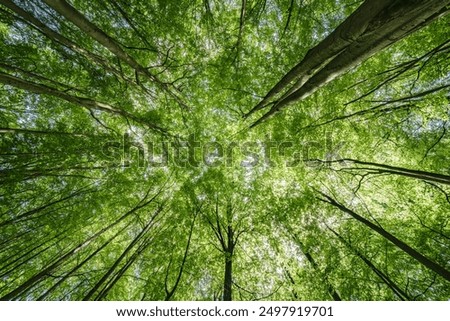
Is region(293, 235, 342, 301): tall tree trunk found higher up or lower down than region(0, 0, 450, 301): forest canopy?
lower down

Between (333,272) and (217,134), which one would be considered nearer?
(333,272)

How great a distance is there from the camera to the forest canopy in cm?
413

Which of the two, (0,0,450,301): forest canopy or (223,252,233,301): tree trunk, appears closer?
(0,0,450,301): forest canopy

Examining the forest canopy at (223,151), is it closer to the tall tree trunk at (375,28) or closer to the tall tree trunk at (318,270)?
the tall tree trunk at (318,270)

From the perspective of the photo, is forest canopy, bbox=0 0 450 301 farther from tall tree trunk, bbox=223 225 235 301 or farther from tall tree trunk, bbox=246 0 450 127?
tall tree trunk, bbox=246 0 450 127

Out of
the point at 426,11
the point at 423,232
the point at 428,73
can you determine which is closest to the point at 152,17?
the point at 426,11

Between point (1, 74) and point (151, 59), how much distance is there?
3.06 metres

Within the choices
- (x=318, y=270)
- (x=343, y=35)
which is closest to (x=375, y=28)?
(x=343, y=35)

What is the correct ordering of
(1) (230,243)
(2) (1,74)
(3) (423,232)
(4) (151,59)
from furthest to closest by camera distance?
(1) (230,243), (4) (151,59), (3) (423,232), (2) (1,74)

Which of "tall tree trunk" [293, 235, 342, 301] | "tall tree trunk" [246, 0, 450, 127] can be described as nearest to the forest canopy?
"tall tree trunk" [293, 235, 342, 301]

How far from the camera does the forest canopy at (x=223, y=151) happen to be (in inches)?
163

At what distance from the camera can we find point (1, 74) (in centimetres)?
278

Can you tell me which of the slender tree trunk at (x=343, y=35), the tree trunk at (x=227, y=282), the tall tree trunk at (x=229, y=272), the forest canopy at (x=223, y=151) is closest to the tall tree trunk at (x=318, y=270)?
the forest canopy at (x=223, y=151)

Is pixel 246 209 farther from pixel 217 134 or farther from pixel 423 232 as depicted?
pixel 423 232
